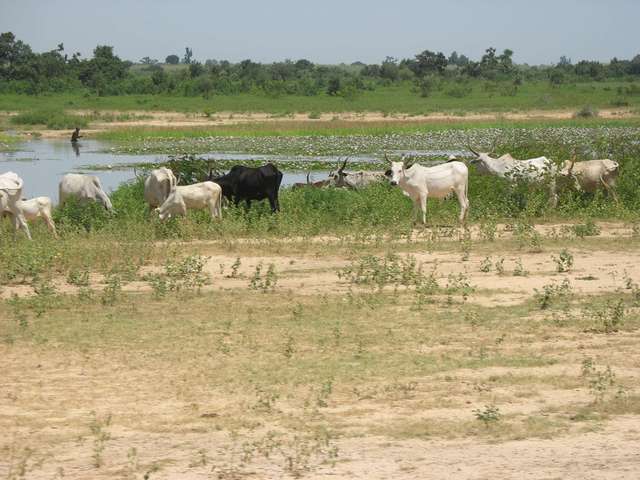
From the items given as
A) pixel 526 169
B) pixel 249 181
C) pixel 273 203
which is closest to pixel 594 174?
pixel 526 169

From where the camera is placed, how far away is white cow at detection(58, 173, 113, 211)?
16219mm

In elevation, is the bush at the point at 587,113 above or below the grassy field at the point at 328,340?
above

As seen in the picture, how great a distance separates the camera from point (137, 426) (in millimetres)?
6906

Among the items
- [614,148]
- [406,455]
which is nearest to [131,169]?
[614,148]

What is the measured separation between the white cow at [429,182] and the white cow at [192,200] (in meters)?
2.42

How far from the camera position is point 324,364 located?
8.23 metres

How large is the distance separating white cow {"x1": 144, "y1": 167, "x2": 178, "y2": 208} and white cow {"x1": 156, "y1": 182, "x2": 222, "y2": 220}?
312 mm

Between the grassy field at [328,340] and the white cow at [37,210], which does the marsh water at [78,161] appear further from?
the grassy field at [328,340]

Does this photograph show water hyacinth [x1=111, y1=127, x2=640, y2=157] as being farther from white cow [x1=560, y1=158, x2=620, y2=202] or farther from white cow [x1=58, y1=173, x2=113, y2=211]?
white cow [x1=58, y1=173, x2=113, y2=211]

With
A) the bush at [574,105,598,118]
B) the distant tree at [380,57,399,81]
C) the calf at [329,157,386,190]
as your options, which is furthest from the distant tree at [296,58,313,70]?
the calf at [329,157,386,190]

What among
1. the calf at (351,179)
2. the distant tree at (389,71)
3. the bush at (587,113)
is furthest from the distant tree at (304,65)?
the calf at (351,179)

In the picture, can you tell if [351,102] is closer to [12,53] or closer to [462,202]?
[12,53]

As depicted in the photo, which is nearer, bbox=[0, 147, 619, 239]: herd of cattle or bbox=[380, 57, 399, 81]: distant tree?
bbox=[0, 147, 619, 239]: herd of cattle

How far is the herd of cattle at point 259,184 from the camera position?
14781mm
